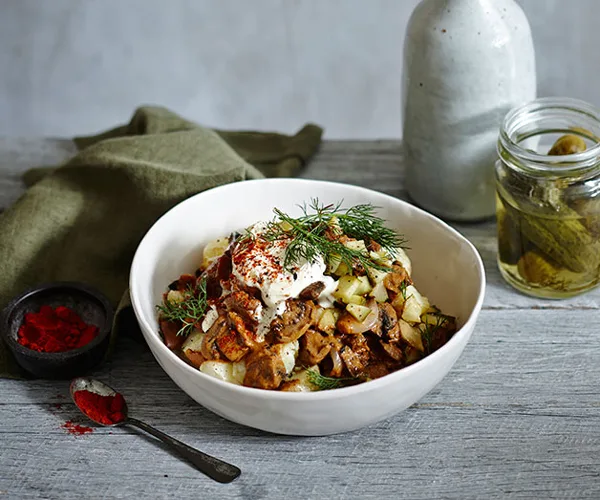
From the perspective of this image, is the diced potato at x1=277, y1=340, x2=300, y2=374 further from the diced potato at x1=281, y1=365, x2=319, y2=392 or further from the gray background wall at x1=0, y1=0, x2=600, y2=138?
the gray background wall at x1=0, y1=0, x2=600, y2=138

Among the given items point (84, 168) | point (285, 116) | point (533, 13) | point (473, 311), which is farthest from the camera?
point (285, 116)

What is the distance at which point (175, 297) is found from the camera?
213cm

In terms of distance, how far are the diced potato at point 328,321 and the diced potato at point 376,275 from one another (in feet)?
0.41

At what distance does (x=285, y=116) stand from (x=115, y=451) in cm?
295

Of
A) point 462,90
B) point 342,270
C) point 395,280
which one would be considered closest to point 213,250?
point 342,270

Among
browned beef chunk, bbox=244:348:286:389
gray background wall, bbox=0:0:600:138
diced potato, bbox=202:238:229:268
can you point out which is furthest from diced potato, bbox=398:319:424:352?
gray background wall, bbox=0:0:600:138

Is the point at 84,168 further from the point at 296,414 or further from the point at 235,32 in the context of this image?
the point at 235,32

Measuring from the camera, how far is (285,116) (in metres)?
4.63

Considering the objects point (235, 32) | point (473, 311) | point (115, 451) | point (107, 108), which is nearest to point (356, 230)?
point (473, 311)

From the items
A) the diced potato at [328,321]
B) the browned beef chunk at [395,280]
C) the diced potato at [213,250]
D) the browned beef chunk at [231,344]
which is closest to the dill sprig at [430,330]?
the browned beef chunk at [395,280]

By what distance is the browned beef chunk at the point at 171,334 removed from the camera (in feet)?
6.71

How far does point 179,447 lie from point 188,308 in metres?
0.33

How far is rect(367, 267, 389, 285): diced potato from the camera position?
2033 mm

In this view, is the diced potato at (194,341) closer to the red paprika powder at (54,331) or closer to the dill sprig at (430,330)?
the red paprika powder at (54,331)
